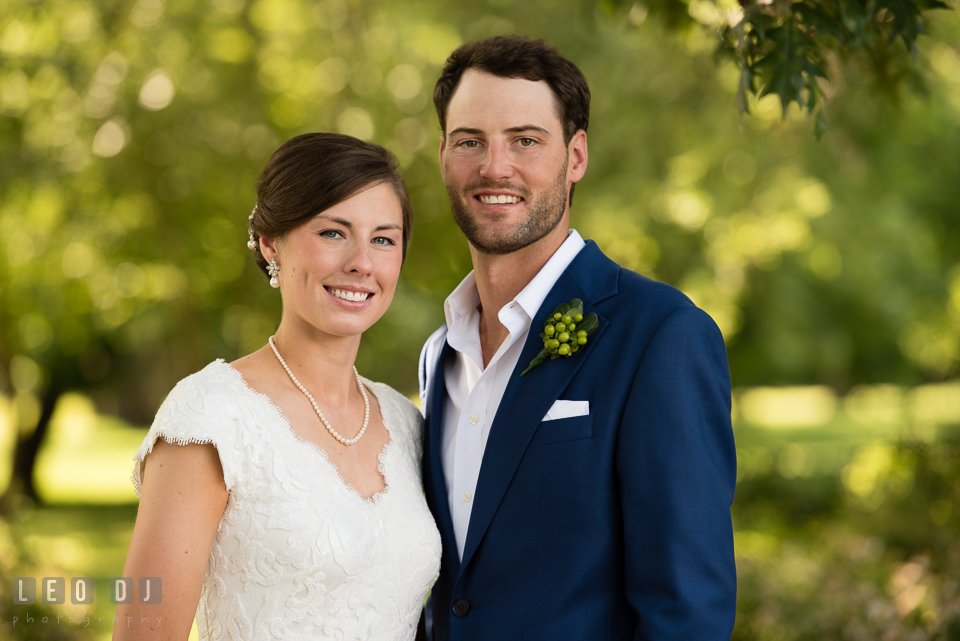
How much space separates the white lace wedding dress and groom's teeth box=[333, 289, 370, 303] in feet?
1.34

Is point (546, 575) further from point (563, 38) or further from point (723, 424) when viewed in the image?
point (563, 38)

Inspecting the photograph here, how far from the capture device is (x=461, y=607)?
2.50 m

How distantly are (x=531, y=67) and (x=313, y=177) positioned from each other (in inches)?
34.2

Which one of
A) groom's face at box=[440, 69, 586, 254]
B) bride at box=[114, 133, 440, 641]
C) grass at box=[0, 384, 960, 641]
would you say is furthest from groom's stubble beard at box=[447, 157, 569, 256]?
grass at box=[0, 384, 960, 641]

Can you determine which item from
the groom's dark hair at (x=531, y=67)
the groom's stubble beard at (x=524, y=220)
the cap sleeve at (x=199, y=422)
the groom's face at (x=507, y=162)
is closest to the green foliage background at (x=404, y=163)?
the groom's dark hair at (x=531, y=67)

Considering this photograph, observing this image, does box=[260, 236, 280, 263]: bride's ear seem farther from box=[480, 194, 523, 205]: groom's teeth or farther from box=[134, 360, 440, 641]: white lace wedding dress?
box=[480, 194, 523, 205]: groom's teeth

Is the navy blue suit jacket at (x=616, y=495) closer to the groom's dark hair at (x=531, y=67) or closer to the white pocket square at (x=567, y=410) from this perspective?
the white pocket square at (x=567, y=410)

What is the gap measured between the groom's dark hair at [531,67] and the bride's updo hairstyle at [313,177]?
0.50 metres

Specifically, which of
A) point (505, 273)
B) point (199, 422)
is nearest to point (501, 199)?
point (505, 273)

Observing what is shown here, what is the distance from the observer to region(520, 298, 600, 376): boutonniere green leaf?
252 centimetres

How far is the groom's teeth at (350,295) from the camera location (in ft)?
8.77

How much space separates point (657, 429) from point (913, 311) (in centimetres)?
1318

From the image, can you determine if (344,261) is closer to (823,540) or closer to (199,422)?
(199,422)

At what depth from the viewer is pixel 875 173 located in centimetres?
1099
